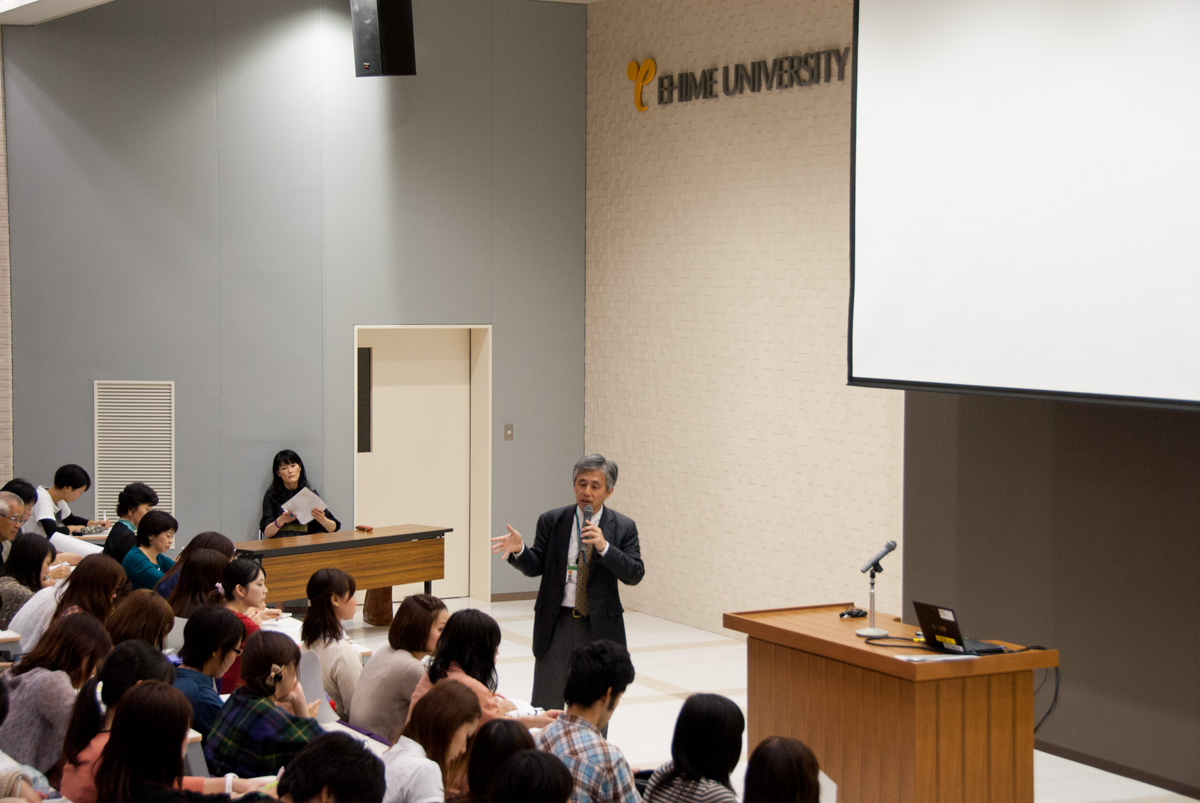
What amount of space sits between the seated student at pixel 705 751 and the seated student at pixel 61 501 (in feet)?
18.0

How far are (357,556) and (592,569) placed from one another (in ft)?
11.8

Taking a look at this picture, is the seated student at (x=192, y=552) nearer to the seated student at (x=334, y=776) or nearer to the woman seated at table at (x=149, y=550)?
the woman seated at table at (x=149, y=550)

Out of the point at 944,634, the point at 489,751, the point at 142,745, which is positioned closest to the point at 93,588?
the point at 142,745

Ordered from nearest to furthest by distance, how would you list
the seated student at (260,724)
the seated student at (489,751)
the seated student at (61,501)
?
the seated student at (489,751) < the seated student at (260,724) < the seated student at (61,501)

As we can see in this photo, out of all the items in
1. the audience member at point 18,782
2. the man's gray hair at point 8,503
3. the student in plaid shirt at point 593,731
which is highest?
the man's gray hair at point 8,503

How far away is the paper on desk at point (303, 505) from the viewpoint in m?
9.12

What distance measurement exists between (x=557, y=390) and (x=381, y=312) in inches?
62.8

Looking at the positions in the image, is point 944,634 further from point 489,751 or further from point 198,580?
point 198,580

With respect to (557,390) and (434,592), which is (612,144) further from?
(434,592)

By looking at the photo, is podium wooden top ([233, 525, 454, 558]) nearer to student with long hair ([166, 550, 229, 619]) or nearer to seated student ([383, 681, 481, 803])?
student with long hair ([166, 550, 229, 619])

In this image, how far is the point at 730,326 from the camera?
934cm

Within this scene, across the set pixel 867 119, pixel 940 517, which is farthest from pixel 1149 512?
pixel 867 119

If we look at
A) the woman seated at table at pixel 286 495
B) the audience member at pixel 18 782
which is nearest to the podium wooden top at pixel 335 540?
the woman seated at table at pixel 286 495

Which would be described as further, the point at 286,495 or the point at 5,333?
the point at 286,495
